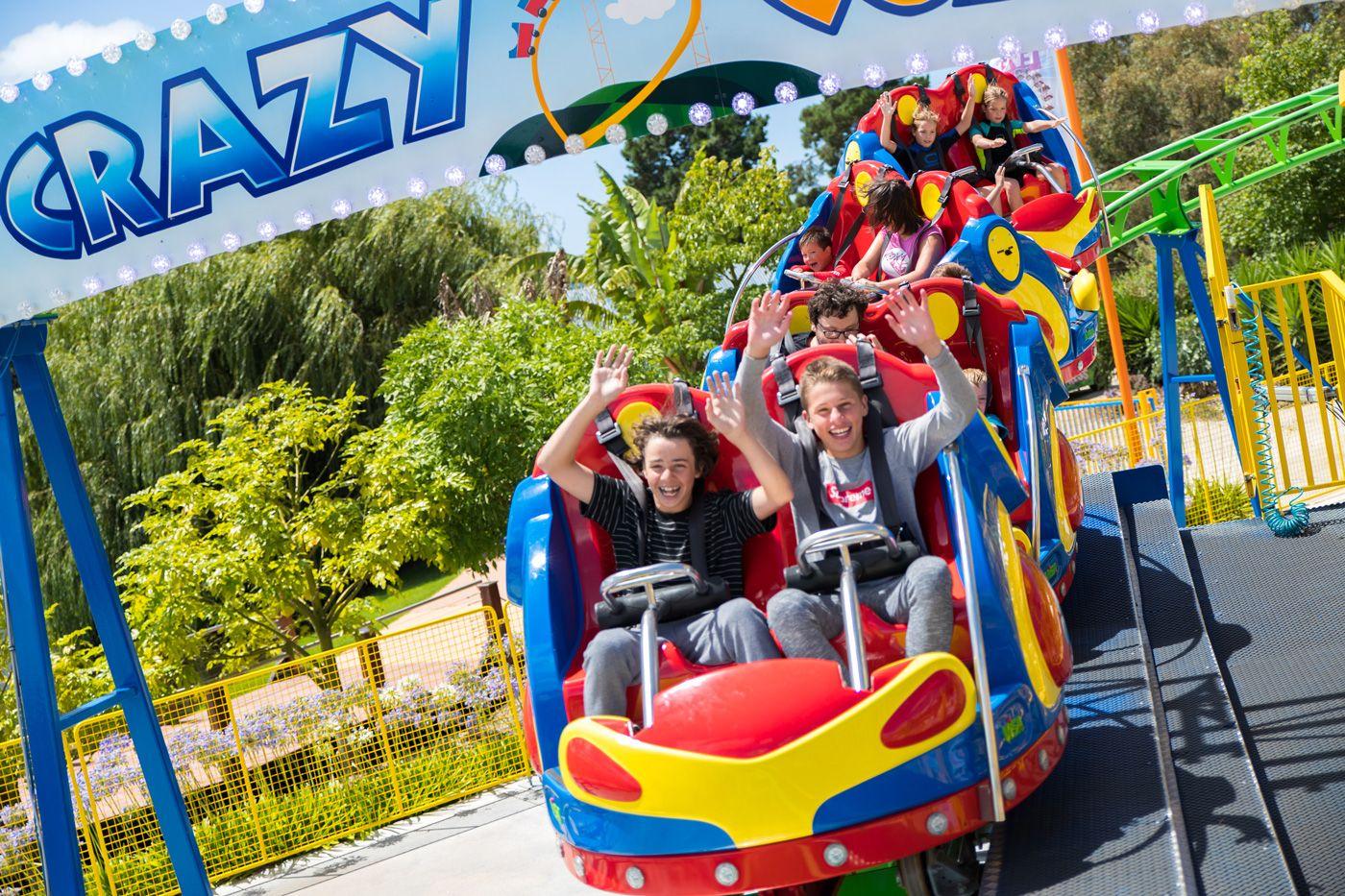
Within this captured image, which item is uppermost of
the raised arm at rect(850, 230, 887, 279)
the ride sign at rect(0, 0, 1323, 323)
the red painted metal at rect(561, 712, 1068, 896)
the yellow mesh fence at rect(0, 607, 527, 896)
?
the ride sign at rect(0, 0, 1323, 323)

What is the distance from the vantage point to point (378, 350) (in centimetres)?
1478

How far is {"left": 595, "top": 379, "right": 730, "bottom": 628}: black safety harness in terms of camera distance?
3293mm

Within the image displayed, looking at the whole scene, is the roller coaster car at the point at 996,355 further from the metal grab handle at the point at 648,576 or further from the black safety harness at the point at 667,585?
the metal grab handle at the point at 648,576

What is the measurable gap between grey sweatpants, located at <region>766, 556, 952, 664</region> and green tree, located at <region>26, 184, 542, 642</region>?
1061 cm

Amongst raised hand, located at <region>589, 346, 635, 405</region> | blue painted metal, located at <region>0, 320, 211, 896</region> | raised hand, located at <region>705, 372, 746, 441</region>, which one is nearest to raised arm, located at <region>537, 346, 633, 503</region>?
raised hand, located at <region>589, 346, 635, 405</region>

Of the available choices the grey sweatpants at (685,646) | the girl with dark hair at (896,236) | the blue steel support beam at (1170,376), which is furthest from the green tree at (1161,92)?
the grey sweatpants at (685,646)

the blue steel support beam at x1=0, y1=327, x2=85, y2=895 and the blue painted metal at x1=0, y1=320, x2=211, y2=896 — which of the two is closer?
the blue steel support beam at x1=0, y1=327, x2=85, y2=895

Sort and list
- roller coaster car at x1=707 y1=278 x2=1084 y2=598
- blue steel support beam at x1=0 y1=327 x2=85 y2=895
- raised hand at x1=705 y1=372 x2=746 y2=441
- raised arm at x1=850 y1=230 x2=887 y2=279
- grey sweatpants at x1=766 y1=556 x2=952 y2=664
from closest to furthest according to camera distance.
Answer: grey sweatpants at x1=766 y1=556 x2=952 y2=664 → raised hand at x1=705 y1=372 x2=746 y2=441 → blue steel support beam at x1=0 y1=327 x2=85 y2=895 → roller coaster car at x1=707 y1=278 x2=1084 y2=598 → raised arm at x1=850 y1=230 x2=887 y2=279

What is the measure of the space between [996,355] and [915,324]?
1673 millimetres

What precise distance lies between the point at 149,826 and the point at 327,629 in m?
1.93

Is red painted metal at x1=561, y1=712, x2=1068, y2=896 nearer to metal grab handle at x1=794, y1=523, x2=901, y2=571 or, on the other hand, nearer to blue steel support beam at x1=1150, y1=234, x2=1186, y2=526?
metal grab handle at x1=794, y1=523, x2=901, y2=571

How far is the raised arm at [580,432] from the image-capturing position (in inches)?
134

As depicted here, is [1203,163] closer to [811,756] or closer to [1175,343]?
[1175,343]

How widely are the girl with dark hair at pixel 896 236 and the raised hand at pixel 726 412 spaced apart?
2.63 m
